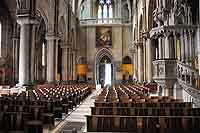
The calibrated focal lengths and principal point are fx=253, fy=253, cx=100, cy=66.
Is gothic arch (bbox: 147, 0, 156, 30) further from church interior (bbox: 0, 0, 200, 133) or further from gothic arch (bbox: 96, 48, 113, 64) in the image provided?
gothic arch (bbox: 96, 48, 113, 64)

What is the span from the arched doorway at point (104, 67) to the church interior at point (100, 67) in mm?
182

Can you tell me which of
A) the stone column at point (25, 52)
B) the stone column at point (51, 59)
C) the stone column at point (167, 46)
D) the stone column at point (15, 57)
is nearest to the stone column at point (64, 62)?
the stone column at point (15, 57)

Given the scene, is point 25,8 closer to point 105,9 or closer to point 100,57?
point 100,57

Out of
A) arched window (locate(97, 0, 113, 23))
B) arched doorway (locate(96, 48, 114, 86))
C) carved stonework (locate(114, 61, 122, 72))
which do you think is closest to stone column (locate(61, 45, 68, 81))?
arched doorway (locate(96, 48, 114, 86))

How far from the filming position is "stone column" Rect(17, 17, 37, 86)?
60.2ft

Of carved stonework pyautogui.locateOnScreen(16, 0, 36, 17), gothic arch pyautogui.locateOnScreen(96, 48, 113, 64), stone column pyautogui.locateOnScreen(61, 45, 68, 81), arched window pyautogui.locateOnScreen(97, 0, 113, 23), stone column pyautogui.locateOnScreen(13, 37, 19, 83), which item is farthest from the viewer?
arched window pyautogui.locateOnScreen(97, 0, 113, 23)

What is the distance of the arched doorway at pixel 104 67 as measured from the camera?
45.1m

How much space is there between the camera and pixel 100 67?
46.4 meters

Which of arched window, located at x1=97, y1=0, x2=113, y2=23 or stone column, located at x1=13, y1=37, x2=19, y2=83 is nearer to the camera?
stone column, located at x1=13, y1=37, x2=19, y2=83

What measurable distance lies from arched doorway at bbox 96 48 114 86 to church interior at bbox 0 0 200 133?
7.2 inches

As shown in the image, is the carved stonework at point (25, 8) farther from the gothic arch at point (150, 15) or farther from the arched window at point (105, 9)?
the arched window at point (105, 9)

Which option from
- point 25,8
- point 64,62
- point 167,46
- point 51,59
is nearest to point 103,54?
point 64,62

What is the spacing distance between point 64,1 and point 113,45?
15.3 m

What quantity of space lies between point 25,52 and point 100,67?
28.4 m
